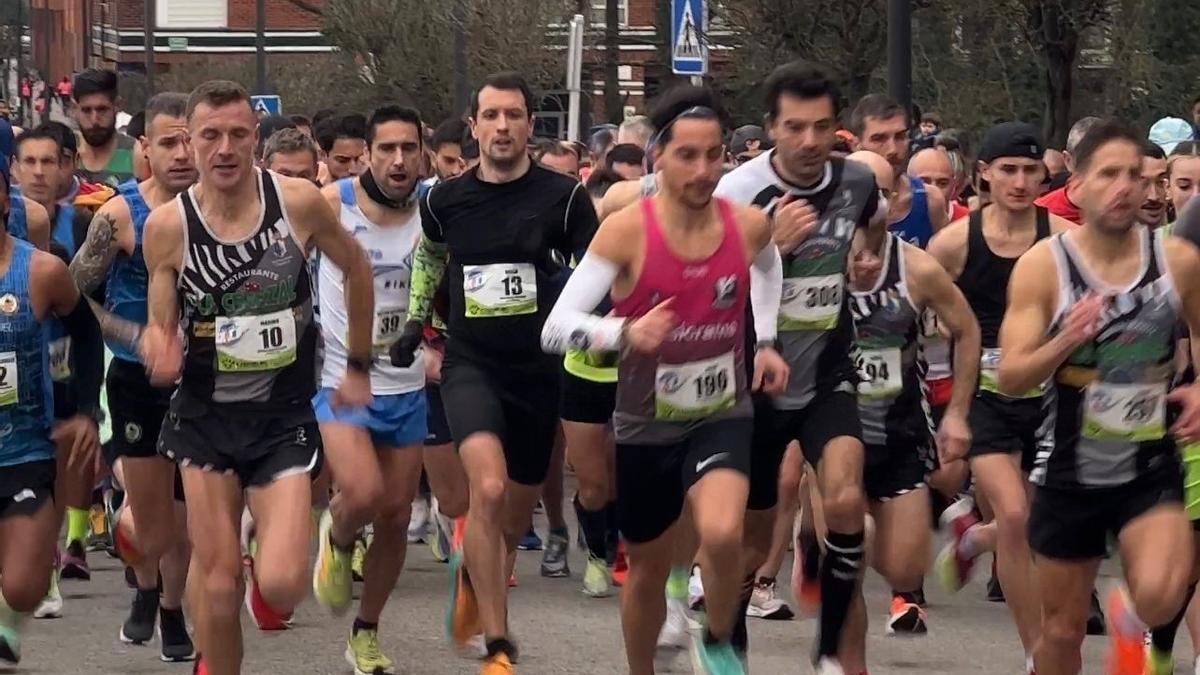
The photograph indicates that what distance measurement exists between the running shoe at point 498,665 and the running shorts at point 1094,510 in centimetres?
191

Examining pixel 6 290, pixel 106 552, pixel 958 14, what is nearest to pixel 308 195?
pixel 6 290

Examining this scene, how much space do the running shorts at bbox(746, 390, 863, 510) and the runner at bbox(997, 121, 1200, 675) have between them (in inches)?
36.4

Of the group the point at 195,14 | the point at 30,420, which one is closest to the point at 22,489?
the point at 30,420

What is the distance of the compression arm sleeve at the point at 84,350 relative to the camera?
27.3 feet

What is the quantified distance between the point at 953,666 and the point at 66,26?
256 feet

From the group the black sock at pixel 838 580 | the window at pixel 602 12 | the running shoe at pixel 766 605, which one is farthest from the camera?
the window at pixel 602 12

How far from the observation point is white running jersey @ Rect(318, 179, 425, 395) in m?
9.51

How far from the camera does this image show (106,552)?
41.0 ft

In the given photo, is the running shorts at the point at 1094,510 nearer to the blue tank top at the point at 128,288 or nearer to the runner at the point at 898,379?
the runner at the point at 898,379

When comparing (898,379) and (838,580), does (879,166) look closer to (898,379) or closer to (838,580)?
(898,379)

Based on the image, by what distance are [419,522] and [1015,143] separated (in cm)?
471

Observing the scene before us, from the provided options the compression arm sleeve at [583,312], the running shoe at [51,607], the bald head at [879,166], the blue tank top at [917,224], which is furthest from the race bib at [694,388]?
the running shoe at [51,607]

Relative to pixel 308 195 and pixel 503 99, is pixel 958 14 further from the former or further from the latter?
pixel 308 195

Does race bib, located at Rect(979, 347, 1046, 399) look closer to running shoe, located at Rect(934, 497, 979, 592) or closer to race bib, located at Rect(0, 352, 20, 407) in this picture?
running shoe, located at Rect(934, 497, 979, 592)
